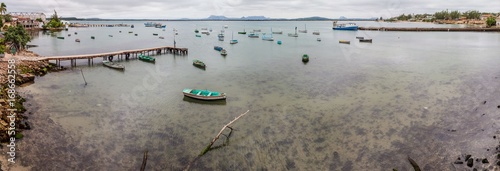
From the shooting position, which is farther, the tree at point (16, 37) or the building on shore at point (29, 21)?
the building on shore at point (29, 21)

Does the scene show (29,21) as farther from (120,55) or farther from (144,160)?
(144,160)

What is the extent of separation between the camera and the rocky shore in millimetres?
25022

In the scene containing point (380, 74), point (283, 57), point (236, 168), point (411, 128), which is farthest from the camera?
point (283, 57)

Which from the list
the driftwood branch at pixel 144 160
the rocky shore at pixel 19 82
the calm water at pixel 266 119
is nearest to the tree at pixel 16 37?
the rocky shore at pixel 19 82

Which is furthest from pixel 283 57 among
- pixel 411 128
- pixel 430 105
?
pixel 411 128

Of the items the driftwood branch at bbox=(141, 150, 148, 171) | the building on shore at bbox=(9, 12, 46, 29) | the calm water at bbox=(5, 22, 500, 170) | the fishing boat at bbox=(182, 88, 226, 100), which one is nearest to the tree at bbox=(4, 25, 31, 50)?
the calm water at bbox=(5, 22, 500, 170)

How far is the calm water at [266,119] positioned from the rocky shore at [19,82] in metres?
1.08

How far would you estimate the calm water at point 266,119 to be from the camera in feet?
74.5

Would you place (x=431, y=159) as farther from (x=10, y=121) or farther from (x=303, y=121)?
(x=10, y=121)

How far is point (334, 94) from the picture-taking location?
3962cm

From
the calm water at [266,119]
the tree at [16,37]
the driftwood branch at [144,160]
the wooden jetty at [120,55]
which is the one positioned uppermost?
the tree at [16,37]

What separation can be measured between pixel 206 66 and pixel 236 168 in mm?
40479

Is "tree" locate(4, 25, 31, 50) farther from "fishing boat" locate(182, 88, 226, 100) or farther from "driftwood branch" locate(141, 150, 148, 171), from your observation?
"driftwood branch" locate(141, 150, 148, 171)

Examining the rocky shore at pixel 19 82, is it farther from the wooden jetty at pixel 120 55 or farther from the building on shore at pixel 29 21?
the building on shore at pixel 29 21
